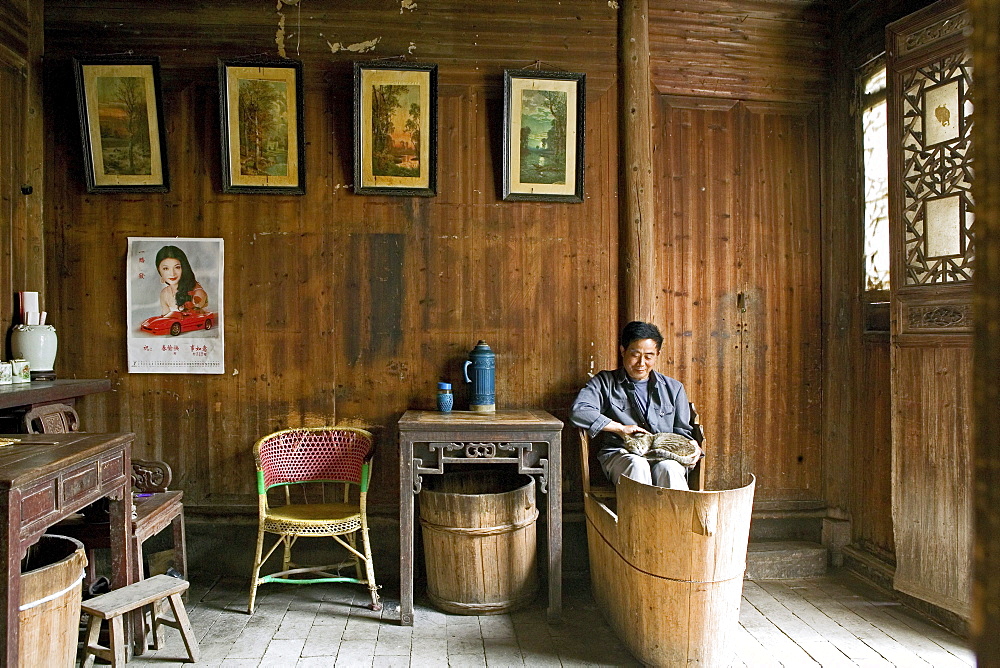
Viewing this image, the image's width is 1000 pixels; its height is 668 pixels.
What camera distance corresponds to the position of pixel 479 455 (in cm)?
332

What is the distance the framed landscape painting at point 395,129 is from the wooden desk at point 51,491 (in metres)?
1.95

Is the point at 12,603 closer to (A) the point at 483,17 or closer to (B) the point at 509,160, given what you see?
(B) the point at 509,160

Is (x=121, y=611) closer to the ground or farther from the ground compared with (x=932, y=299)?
closer to the ground

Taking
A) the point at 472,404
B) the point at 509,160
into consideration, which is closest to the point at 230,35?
the point at 509,160

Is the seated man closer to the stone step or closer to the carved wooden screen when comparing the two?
the stone step

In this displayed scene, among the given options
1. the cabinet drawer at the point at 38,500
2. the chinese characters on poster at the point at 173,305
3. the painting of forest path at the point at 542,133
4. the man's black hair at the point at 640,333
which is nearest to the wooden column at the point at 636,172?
the man's black hair at the point at 640,333

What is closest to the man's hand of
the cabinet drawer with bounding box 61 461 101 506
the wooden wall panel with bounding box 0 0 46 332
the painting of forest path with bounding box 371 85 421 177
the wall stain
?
the painting of forest path with bounding box 371 85 421 177

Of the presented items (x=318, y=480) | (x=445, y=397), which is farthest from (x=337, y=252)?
(x=318, y=480)

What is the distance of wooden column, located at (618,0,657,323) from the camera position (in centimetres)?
391

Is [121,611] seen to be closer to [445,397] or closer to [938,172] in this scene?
[445,397]

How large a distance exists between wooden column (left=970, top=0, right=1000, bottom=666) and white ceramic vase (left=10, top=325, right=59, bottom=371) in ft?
13.3

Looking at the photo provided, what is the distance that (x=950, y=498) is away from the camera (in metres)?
3.14

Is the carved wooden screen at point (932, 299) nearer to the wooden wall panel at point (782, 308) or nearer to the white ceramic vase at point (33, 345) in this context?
the wooden wall panel at point (782, 308)

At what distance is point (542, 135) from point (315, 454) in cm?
226
